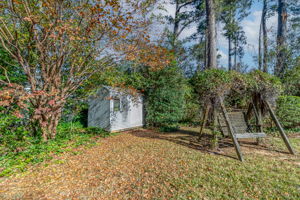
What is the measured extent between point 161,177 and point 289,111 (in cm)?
676

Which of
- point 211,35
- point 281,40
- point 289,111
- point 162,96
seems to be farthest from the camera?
point 281,40

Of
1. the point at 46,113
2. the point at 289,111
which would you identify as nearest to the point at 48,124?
the point at 46,113

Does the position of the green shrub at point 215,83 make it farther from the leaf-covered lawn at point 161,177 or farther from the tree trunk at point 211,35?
the tree trunk at point 211,35

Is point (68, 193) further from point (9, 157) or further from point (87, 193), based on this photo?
point (9, 157)

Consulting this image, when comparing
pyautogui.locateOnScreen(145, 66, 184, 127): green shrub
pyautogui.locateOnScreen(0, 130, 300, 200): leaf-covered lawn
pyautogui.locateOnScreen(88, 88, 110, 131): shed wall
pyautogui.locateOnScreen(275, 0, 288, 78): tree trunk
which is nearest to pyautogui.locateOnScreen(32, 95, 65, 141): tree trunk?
pyautogui.locateOnScreen(0, 130, 300, 200): leaf-covered lawn

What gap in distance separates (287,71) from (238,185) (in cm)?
898

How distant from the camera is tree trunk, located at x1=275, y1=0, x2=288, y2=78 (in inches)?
322

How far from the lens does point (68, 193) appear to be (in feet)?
7.09

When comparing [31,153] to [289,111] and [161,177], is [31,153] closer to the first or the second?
[161,177]

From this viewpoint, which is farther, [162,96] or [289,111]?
[162,96]

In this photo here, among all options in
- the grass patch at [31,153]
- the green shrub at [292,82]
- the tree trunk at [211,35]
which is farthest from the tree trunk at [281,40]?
the grass patch at [31,153]

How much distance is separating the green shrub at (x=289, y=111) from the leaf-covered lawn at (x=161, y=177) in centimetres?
330

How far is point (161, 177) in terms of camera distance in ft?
8.22

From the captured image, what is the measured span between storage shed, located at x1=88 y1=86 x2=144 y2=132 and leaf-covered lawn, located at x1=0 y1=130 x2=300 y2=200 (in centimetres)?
344
